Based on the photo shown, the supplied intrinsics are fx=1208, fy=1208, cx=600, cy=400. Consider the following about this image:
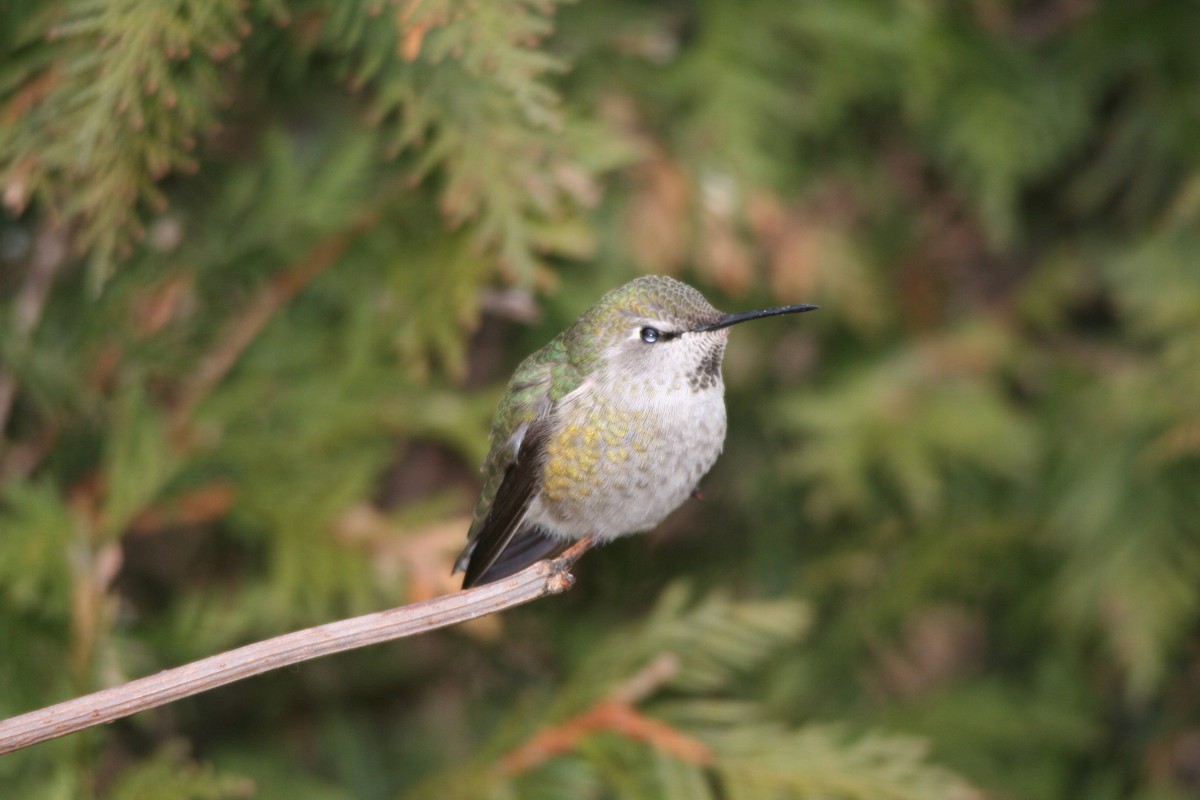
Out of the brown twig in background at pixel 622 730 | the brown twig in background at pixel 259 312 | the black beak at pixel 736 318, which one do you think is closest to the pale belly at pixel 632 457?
the black beak at pixel 736 318

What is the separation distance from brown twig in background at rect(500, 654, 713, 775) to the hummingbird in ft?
2.09

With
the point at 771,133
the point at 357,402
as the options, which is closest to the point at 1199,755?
the point at 771,133

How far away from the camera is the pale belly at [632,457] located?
1836 mm

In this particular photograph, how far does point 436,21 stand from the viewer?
6.12 feet

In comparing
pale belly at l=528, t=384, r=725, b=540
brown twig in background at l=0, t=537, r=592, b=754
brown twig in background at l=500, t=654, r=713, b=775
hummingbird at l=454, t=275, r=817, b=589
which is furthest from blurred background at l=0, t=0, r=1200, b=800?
brown twig in background at l=0, t=537, r=592, b=754

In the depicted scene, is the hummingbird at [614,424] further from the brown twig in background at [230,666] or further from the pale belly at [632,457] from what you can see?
the brown twig in background at [230,666]

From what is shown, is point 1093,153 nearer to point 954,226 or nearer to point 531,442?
point 954,226

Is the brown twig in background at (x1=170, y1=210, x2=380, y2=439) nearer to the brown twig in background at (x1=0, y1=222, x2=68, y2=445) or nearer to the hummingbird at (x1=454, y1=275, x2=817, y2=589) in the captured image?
the brown twig in background at (x1=0, y1=222, x2=68, y2=445)

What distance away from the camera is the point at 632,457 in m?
1.85

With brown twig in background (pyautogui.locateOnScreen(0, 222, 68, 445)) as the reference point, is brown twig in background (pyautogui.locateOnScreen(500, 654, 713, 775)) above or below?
below

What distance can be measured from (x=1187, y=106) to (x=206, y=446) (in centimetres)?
286

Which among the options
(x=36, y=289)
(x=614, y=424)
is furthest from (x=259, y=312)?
(x=614, y=424)

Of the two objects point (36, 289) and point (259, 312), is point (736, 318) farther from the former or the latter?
point (36, 289)

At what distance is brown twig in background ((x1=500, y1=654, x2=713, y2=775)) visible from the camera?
2.54 metres
